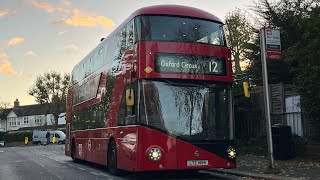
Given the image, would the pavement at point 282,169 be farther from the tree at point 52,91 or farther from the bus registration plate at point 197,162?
the tree at point 52,91

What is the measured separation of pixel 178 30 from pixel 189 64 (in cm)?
101

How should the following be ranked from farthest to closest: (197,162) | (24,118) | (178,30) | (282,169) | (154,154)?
(24,118) → (282,169) → (178,30) → (197,162) → (154,154)

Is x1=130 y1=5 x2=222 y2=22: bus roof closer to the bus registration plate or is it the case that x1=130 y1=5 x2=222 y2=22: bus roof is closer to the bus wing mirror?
the bus wing mirror

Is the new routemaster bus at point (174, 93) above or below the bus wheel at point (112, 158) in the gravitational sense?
above

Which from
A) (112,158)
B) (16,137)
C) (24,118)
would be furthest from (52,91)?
(112,158)

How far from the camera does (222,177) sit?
12.8 metres

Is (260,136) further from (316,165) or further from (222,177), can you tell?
(222,177)

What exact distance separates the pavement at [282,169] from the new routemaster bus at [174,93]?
1.46 meters

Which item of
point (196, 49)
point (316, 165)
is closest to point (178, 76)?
point (196, 49)

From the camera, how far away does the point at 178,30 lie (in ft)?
37.8

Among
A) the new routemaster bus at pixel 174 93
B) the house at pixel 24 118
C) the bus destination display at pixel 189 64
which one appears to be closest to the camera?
the new routemaster bus at pixel 174 93

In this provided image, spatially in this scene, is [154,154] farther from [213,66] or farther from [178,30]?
[178,30]

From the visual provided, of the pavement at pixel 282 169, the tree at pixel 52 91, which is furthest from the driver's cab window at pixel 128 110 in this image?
the tree at pixel 52 91

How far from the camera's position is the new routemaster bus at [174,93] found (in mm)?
10828
